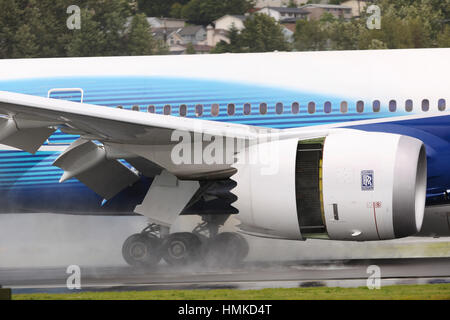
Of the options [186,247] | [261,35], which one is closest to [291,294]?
[186,247]

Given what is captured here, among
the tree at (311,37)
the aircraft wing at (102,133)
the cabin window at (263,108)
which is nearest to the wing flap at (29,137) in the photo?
the aircraft wing at (102,133)

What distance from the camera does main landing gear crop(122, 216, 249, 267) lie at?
1250cm

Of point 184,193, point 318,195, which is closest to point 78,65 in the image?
point 184,193

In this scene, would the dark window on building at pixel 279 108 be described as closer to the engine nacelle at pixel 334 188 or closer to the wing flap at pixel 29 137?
the engine nacelle at pixel 334 188

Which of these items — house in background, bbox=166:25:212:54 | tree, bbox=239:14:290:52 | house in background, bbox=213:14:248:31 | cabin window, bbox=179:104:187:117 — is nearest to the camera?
cabin window, bbox=179:104:187:117

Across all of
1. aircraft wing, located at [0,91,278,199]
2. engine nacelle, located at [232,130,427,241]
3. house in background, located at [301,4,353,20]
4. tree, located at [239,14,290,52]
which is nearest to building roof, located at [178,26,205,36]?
house in background, located at [301,4,353,20]

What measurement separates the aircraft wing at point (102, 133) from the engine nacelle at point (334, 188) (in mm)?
749

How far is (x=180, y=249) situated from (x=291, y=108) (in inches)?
108

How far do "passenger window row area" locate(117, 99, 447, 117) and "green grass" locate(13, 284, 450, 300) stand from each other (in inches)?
111

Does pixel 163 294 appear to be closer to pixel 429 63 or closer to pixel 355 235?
pixel 355 235

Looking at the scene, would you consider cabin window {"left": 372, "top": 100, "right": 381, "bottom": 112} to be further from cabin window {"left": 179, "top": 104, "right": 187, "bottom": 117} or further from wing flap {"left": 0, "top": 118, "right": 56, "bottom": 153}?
wing flap {"left": 0, "top": 118, "right": 56, "bottom": 153}

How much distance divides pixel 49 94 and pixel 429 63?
5754 mm

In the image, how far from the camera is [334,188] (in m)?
9.72

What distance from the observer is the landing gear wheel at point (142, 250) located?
12578 millimetres
